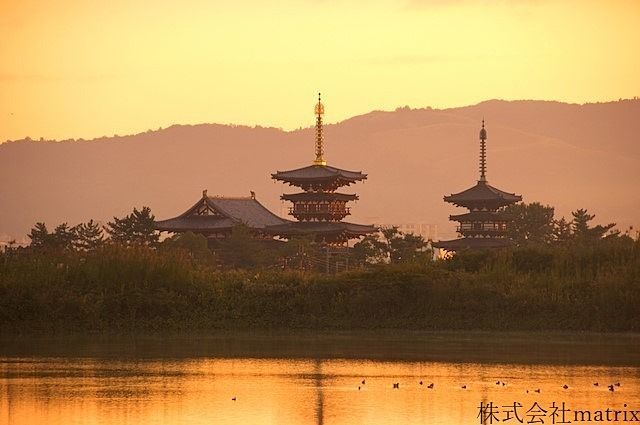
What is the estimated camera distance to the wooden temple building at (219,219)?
3024 inches

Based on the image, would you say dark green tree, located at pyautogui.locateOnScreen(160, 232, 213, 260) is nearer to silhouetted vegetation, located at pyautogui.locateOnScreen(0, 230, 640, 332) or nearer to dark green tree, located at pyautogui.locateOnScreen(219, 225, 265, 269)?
dark green tree, located at pyautogui.locateOnScreen(219, 225, 265, 269)

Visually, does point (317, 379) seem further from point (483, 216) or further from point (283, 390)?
point (483, 216)

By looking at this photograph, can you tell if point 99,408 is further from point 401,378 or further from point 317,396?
A: point 401,378

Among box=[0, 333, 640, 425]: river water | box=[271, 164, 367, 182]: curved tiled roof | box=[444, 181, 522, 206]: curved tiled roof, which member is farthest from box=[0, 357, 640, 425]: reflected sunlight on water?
box=[444, 181, 522, 206]: curved tiled roof

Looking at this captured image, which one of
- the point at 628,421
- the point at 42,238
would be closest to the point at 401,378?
the point at 628,421

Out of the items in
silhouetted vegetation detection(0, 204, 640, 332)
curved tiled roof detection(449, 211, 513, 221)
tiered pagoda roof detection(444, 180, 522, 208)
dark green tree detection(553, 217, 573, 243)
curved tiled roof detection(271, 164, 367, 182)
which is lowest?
silhouetted vegetation detection(0, 204, 640, 332)

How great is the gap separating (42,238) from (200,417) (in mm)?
49493

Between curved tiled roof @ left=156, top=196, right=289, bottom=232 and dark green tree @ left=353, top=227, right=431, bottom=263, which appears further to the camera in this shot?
curved tiled roof @ left=156, top=196, right=289, bottom=232

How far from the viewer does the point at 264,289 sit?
47.6 meters

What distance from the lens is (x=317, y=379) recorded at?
3294 centimetres

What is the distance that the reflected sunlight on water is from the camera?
89.2ft

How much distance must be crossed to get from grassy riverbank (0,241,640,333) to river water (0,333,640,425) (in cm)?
209

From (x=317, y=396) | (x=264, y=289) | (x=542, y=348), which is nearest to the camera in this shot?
(x=317, y=396)

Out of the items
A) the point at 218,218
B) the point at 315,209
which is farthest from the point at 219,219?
the point at 315,209
